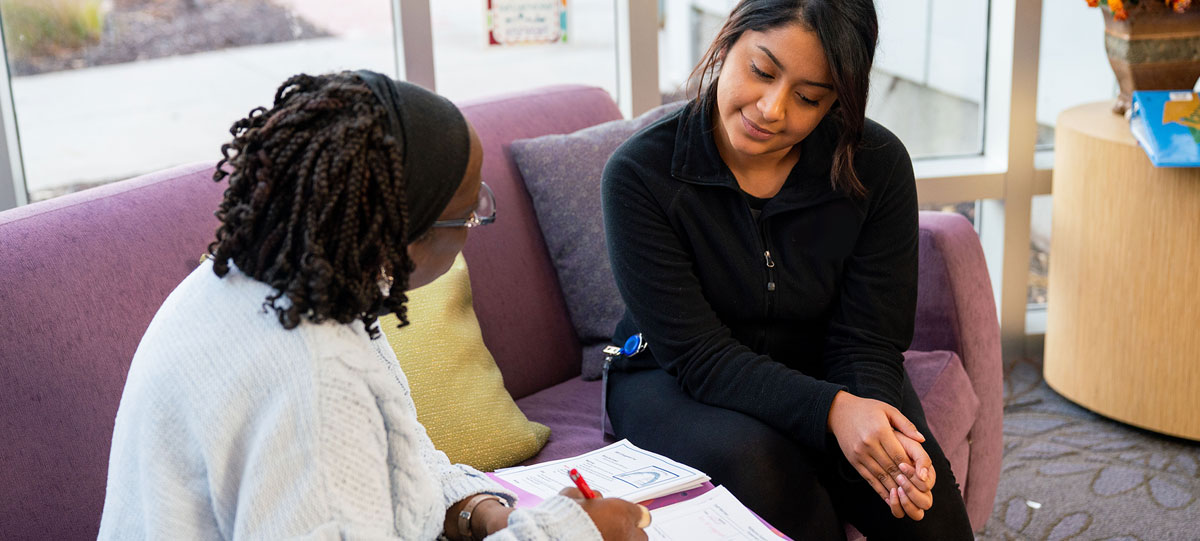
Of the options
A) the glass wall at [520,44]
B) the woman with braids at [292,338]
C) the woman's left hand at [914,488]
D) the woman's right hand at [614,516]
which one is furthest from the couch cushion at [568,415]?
the glass wall at [520,44]

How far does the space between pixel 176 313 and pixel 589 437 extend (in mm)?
889

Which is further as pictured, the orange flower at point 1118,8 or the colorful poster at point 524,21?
the colorful poster at point 524,21

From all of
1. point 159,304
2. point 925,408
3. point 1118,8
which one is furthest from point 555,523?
point 1118,8

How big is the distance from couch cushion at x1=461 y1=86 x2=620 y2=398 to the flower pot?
53.6 inches

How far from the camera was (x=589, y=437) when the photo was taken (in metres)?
1.75

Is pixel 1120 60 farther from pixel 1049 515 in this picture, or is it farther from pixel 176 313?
pixel 176 313

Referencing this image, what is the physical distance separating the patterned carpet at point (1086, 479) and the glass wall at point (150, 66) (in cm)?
169

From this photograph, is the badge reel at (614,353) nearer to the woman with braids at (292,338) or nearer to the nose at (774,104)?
the nose at (774,104)

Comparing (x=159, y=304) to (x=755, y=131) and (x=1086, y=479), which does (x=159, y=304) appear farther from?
(x=1086, y=479)

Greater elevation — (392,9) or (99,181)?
(392,9)

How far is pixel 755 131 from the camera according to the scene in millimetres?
1546

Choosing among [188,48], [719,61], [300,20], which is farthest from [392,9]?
[719,61]

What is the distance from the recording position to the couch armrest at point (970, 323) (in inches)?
75.9

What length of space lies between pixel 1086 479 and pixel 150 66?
2.23m
